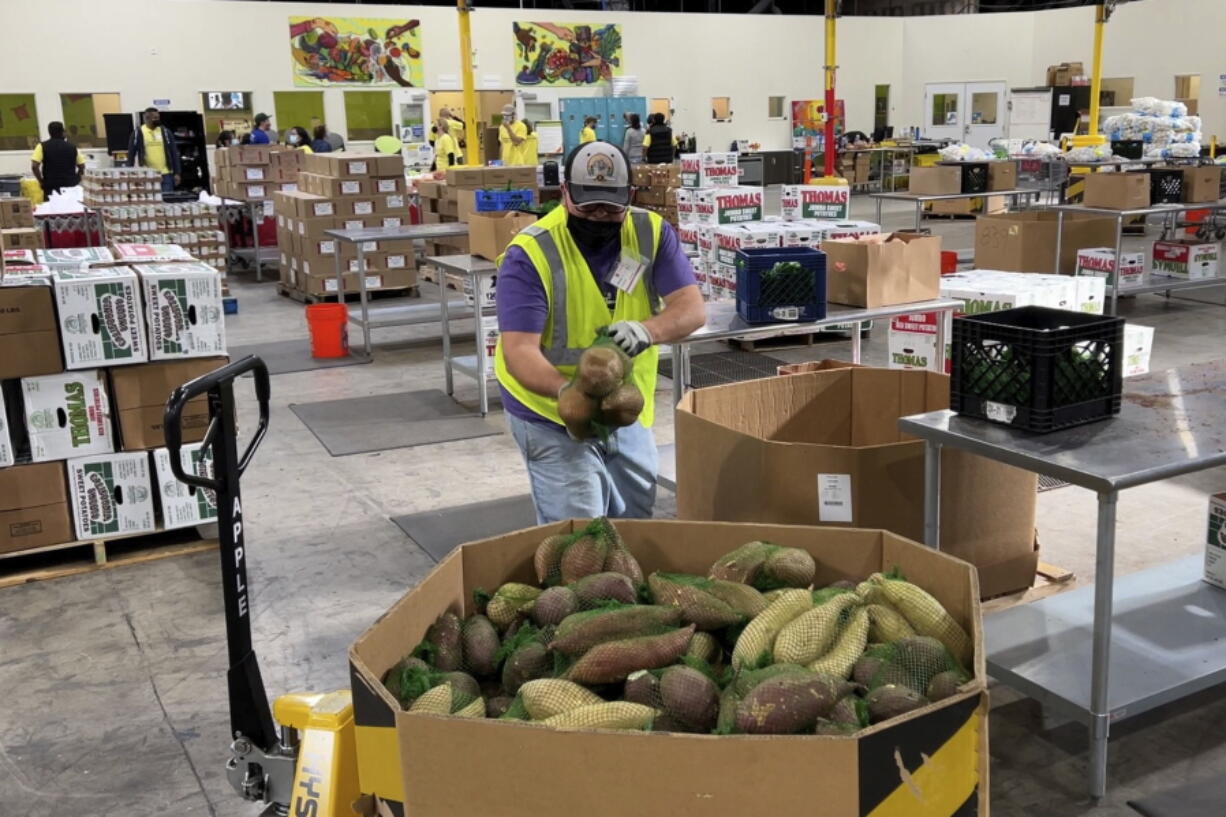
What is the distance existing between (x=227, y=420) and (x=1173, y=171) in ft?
31.1

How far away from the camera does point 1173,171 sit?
9.52 m

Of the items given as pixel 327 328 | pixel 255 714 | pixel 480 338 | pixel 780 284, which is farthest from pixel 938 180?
pixel 255 714

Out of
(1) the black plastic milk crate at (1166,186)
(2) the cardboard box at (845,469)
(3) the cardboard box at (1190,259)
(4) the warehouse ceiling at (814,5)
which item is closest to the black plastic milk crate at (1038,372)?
(2) the cardboard box at (845,469)

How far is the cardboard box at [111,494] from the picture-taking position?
437cm

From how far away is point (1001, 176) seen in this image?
12008mm

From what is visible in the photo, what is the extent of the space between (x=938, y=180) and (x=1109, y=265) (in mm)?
2697

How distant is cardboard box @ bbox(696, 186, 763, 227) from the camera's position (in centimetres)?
823

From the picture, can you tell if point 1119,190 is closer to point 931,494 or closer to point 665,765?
point 931,494

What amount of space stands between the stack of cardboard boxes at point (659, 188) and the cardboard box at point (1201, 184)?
5.11 metres

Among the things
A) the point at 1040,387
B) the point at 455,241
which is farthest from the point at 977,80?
the point at 1040,387

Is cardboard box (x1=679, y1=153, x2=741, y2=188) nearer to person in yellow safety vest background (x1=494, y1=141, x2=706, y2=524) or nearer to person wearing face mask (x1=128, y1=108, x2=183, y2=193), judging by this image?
person in yellow safety vest background (x1=494, y1=141, x2=706, y2=524)

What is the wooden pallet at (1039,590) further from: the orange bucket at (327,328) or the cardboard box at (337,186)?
the cardboard box at (337,186)

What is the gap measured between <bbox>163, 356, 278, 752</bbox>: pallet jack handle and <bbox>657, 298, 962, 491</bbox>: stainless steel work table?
194cm

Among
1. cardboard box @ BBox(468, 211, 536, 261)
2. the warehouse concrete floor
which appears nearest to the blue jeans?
the warehouse concrete floor
